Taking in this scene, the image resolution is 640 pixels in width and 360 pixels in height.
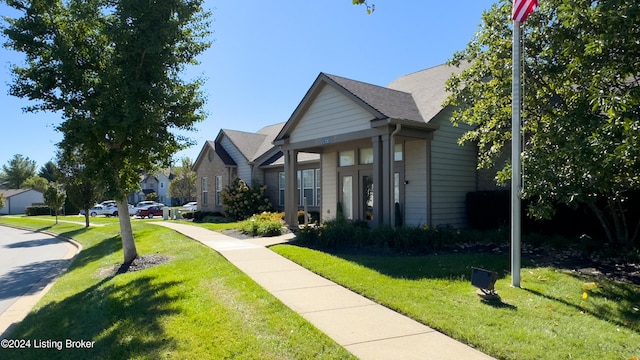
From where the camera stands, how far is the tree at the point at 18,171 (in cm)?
9400

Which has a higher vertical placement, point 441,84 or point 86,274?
point 441,84

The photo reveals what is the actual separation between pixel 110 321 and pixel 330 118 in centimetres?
1046

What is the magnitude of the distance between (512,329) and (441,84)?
40.8 ft

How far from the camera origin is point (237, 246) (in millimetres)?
12609

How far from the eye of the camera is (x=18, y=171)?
9412cm

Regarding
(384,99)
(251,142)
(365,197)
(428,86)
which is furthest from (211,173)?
(384,99)

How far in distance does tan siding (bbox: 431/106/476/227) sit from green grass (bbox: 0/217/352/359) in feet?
25.3

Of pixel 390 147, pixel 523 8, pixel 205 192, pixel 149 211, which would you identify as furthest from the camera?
pixel 149 211

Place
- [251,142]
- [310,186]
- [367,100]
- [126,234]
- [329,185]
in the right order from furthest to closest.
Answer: [251,142] < [310,186] < [329,185] < [367,100] < [126,234]

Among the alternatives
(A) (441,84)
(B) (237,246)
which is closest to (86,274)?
(B) (237,246)

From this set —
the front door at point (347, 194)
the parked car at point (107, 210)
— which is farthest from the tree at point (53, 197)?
the front door at point (347, 194)

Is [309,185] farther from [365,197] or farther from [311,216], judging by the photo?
[365,197]

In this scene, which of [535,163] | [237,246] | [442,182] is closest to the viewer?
[535,163]

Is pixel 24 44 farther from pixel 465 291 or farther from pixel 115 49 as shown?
pixel 465 291
